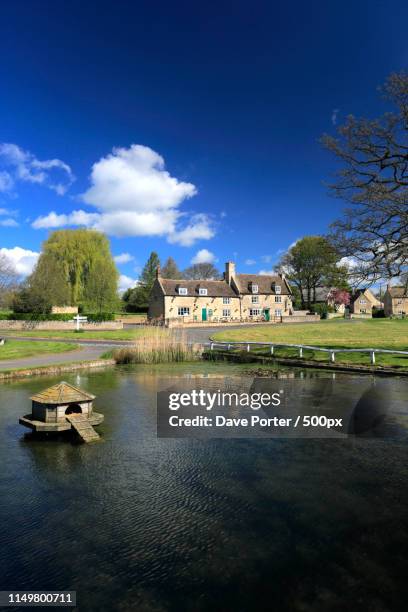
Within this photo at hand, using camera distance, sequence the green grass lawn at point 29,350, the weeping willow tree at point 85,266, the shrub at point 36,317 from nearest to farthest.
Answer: the green grass lawn at point 29,350
the shrub at point 36,317
the weeping willow tree at point 85,266

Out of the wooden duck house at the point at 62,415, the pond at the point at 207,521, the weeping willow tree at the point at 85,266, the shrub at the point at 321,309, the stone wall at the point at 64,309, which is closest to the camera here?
the pond at the point at 207,521

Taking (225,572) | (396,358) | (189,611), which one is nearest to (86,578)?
(189,611)

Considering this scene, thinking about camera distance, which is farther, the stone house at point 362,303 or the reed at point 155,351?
the stone house at point 362,303

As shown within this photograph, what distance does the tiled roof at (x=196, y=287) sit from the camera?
230ft

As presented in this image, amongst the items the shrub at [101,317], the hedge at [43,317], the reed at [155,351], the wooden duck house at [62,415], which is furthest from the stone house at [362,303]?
the wooden duck house at [62,415]

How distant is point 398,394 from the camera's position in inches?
580

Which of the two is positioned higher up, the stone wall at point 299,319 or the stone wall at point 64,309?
the stone wall at point 64,309

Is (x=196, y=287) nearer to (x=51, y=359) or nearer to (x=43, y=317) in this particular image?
(x=43, y=317)

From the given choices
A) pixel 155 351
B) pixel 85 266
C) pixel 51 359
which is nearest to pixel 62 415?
pixel 51 359

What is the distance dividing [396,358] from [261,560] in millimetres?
19580

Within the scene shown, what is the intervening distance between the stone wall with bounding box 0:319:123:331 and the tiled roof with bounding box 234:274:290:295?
102 feet

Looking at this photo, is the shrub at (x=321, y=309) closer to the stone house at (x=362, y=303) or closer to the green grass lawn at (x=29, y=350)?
the stone house at (x=362, y=303)

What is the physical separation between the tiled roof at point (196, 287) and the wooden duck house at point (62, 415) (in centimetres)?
5793

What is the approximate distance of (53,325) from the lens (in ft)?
167
